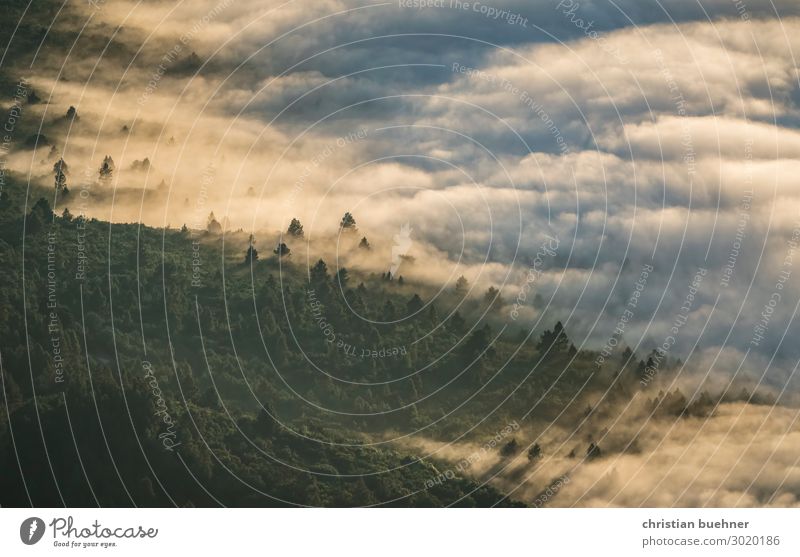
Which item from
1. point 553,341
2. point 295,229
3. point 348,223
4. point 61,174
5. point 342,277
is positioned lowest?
point 553,341

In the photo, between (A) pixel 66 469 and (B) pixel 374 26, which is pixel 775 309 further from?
(A) pixel 66 469

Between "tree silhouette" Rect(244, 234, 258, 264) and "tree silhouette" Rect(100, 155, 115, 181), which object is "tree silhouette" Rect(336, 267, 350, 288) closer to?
"tree silhouette" Rect(244, 234, 258, 264)

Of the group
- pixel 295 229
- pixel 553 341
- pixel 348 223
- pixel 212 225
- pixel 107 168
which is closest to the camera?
pixel 107 168

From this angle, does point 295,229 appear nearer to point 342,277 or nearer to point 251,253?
point 251,253

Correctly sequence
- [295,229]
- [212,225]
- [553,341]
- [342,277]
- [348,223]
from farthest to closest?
[553,341] → [342,277] → [348,223] → [295,229] → [212,225]

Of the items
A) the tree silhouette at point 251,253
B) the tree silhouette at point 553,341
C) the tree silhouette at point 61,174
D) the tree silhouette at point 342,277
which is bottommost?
the tree silhouette at point 553,341

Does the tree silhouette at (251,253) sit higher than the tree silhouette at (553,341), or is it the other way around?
the tree silhouette at (251,253)

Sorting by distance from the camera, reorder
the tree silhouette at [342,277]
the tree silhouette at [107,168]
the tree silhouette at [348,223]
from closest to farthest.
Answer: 1. the tree silhouette at [107,168]
2. the tree silhouette at [348,223]
3. the tree silhouette at [342,277]

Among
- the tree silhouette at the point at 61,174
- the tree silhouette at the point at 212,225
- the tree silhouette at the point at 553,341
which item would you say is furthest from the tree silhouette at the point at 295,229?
the tree silhouette at the point at 553,341

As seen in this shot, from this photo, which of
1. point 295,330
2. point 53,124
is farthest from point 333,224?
point 53,124

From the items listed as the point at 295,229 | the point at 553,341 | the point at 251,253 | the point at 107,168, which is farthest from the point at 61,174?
the point at 553,341

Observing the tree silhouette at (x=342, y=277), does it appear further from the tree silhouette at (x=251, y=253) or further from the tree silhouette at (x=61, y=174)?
the tree silhouette at (x=61, y=174)

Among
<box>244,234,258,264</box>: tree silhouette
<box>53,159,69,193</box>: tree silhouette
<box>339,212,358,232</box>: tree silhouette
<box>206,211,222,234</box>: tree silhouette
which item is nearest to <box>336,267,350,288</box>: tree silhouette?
<box>339,212,358,232</box>: tree silhouette
